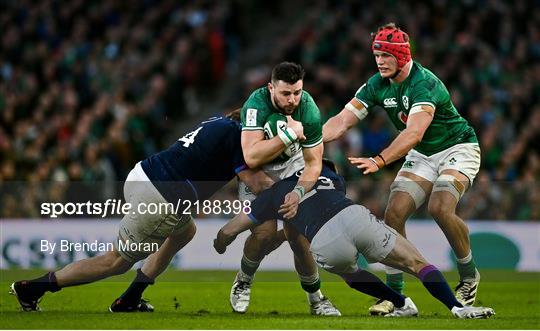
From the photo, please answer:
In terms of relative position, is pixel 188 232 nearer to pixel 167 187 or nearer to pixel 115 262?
pixel 167 187

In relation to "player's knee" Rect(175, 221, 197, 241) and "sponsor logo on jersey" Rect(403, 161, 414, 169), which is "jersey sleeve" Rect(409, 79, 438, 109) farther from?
"player's knee" Rect(175, 221, 197, 241)

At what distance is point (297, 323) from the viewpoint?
1038cm

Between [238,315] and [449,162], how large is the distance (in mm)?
2652

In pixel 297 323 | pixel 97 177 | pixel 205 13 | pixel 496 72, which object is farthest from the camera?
pixel 205 13

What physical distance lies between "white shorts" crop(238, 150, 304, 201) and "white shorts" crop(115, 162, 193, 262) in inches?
24.3

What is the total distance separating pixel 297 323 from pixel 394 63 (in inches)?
111

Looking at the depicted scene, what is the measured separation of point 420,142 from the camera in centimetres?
1209

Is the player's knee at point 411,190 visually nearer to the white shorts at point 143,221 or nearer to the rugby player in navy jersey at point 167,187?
the rugby player in navy jersey at point 167,187

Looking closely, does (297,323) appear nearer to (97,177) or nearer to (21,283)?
(21,283)

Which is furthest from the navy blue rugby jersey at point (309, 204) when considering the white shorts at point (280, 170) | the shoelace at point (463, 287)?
the shoelace at point (463, 287)

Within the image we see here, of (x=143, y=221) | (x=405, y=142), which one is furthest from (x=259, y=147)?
(x=405, y=142)

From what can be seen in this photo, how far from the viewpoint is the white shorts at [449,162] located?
1197cm

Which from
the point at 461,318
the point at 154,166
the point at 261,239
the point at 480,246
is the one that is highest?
the point at 154,166

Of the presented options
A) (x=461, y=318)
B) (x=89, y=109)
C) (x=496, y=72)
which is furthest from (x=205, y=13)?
(x=461, y=318)
